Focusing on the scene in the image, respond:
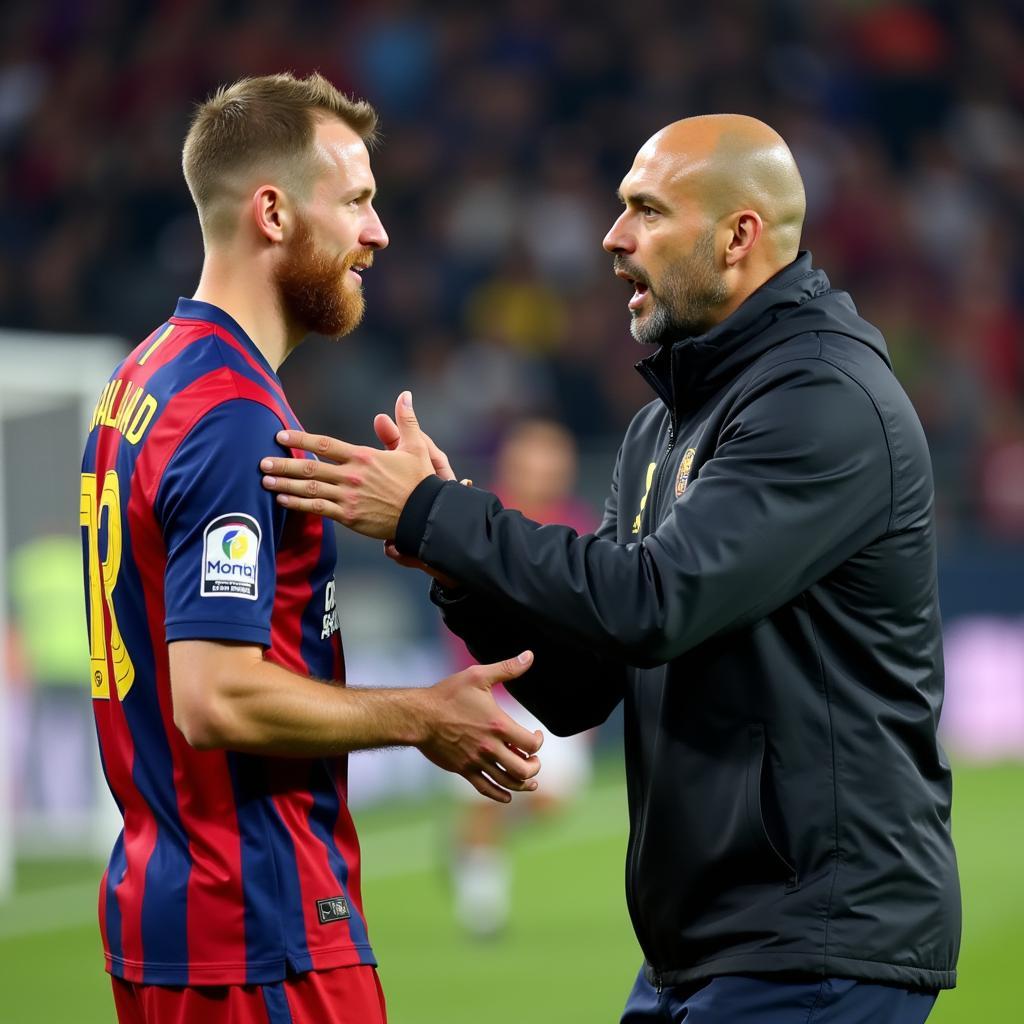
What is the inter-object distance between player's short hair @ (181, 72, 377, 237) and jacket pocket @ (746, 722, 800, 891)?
1.22 meters

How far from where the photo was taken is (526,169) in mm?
15328

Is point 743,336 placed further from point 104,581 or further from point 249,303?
point 104,581

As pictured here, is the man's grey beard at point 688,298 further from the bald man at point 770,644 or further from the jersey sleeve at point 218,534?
the jersey sleeve at point 218,534

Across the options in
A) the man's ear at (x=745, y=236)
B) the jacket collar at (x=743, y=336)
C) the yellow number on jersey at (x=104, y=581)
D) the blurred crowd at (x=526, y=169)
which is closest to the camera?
the yellow number on jersey at (x=104, y=581)

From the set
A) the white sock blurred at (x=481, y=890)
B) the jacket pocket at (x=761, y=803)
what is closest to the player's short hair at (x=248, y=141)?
the jacket pocket at (x=761, y=803)

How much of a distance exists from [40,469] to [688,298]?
7.45 meters

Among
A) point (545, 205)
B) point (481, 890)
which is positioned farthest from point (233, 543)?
point (545, 205)

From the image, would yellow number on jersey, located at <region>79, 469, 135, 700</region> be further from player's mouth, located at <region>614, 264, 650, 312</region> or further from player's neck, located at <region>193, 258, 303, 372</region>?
player's mouth, located at <region>614, 264, 650, 312</region>

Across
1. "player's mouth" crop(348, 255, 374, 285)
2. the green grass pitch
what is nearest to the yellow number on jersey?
"player's mouth" crop(348, 255, 374, 285)

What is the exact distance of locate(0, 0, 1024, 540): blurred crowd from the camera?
553 inches

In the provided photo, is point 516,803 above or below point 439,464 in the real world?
below

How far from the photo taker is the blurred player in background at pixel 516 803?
7.94 meters

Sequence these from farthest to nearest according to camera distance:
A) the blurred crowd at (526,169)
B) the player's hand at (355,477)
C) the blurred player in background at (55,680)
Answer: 1. the blurred crowd at (526,169)
2. the blurred player in background at (55,680)
3. the player's hand at (355,477)

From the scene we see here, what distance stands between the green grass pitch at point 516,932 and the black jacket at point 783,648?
12.0 feet
